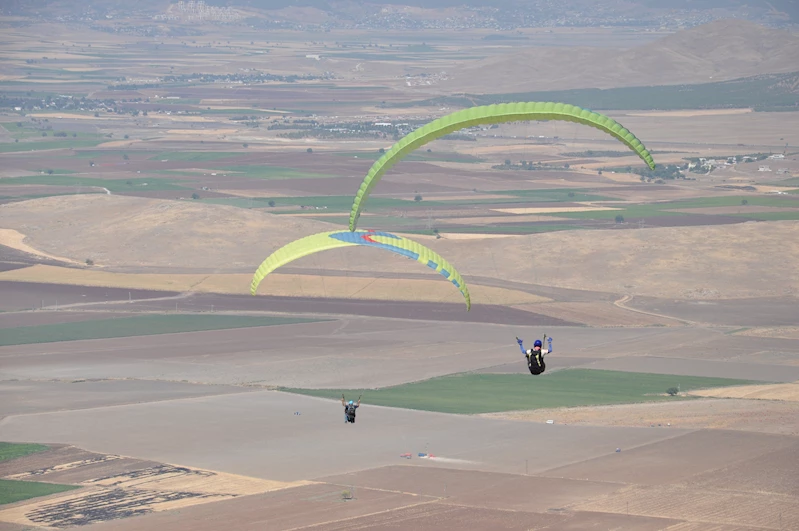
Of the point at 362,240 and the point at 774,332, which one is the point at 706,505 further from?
the point at 774,332

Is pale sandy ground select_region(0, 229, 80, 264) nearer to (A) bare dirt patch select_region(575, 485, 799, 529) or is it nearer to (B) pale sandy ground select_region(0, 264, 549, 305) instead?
(B) pale sandy ground select_region(0, 264, 549, 305)

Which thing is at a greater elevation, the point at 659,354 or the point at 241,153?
the point at 241,153

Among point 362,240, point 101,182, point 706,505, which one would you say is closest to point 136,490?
point 362,240

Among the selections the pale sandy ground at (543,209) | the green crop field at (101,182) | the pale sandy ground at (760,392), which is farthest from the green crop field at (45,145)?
the pale sandy ground at (760,392)

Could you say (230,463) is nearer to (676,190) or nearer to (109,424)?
(109,424)

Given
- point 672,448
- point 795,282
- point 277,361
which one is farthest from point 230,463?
point 795,282

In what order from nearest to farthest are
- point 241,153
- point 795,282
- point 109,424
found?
point 109,424 < point 795,282 < point 241,153
